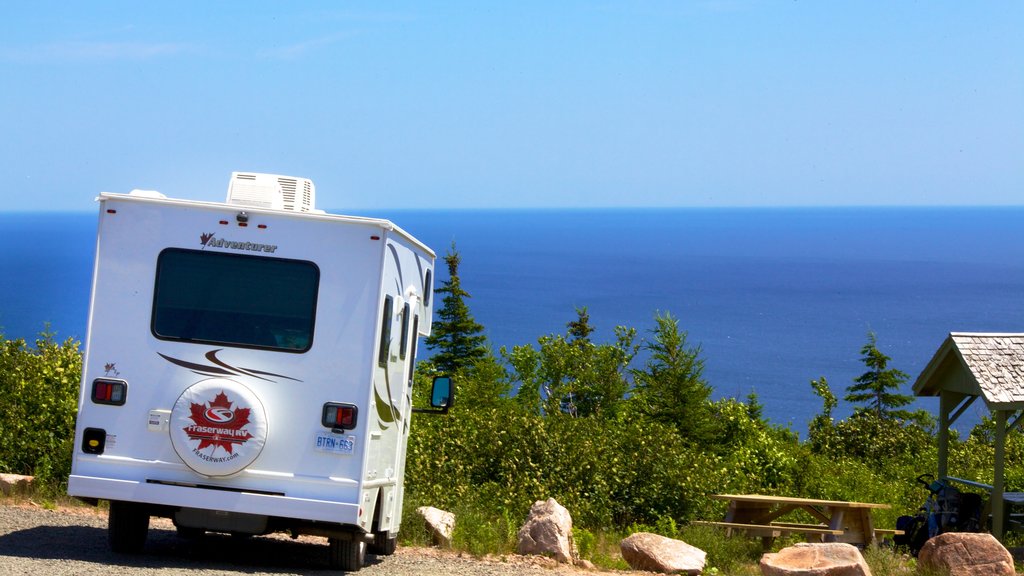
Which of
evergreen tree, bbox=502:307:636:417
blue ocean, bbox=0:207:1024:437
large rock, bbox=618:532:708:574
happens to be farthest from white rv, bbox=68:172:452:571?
blue ocean, bbox=0:207:1024:437

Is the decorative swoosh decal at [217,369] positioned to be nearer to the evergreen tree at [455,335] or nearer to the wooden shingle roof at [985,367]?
the wooden shingle roof at [985,367]

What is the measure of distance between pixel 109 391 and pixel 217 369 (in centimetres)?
78

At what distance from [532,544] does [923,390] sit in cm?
612

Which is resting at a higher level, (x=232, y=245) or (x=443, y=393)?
→ (x=232, y=245)

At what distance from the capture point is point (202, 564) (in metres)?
8.95

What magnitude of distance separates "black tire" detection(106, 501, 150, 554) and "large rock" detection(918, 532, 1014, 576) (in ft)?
22.8

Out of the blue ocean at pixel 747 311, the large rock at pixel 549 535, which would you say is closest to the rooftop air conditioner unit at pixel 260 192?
the large rock at pixel 549 535

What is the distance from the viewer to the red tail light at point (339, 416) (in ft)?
27.5

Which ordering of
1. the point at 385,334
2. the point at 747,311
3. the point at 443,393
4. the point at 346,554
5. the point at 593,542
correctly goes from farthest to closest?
the point at 747,311
the point at 593,542
the point at 443,393
the point at 346,554
the point at 385,334

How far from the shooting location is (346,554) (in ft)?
30.4

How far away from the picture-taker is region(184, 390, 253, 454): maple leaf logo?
8.28 metres

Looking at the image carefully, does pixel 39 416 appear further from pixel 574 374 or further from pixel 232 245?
pixel 574 374

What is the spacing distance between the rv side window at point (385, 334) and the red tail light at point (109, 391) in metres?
1.81

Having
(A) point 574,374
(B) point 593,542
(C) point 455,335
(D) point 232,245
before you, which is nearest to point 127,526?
(D) point 232,245
